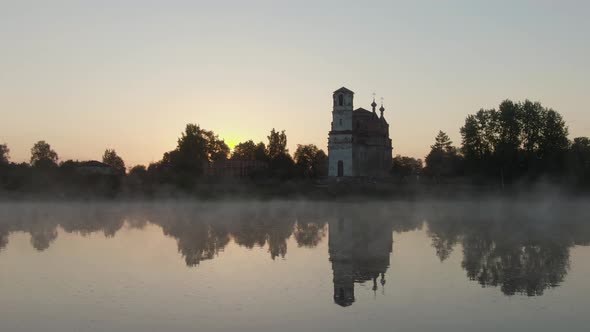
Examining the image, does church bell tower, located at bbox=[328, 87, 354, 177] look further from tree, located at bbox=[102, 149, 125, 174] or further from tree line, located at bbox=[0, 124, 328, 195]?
tree, located at bbox=[102, 149, 125, 174]

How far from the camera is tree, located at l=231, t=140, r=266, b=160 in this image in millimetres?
101875

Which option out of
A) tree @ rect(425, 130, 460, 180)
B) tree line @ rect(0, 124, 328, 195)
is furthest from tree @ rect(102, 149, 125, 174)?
tree @ rect(425, 130, 460, 180)

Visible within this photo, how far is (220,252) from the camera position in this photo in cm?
2731

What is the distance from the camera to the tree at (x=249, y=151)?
101875 mm

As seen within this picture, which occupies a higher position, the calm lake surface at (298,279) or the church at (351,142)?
the church at (351,142)

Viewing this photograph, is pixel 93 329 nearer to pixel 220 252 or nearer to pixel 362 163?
pixel 220 252

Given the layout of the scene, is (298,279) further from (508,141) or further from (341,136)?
(508,141)

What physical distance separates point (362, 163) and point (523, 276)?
2465 inches

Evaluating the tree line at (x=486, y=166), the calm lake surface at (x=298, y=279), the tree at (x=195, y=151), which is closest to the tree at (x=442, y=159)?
the tree line at (x=486, y=166)

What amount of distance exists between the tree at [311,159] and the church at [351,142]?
8.86 meters

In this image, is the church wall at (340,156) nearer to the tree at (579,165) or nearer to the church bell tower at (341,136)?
the church bell tower at (341,136)

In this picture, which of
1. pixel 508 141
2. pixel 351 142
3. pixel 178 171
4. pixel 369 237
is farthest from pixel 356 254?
pixel 178 171

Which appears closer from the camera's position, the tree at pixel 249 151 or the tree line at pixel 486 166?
the tree line at pixel 486 166

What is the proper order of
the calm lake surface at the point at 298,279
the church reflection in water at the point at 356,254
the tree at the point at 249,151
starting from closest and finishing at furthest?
1. the calm lake surface at the point at 298,279
2. the church reflection in water at the point at 356,254
3. the tree at the point at 249,151
